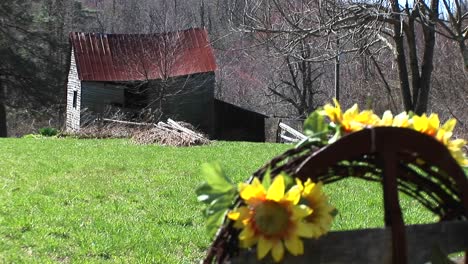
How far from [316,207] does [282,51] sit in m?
8.93

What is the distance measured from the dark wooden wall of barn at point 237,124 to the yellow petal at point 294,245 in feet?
93.4

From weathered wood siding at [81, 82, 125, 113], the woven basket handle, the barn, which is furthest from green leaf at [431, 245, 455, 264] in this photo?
weathered wood siding at [81, 82, 125, 113]

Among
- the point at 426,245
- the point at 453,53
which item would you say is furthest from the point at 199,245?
the point at 453,53

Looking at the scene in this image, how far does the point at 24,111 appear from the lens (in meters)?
33.8

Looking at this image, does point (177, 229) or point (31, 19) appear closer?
point (177, 229)

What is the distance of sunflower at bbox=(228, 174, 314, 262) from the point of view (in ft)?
4.48

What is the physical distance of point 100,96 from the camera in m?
28.0

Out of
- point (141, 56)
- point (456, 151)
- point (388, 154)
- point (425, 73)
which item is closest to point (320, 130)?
point (388, 154)

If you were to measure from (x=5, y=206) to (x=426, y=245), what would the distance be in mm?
5447

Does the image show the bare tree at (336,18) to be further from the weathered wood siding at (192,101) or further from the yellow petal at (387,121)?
the weathered wood siding at (192,101)

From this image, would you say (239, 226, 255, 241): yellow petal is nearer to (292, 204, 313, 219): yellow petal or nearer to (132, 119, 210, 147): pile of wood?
(292, 204, 313, 219): yellow petal

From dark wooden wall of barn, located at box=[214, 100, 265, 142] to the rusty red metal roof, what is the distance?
9.98ft

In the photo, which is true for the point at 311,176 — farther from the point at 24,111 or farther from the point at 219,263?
the point at 24,111

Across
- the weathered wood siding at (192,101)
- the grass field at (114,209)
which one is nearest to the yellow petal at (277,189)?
the grass field at (114,209)
